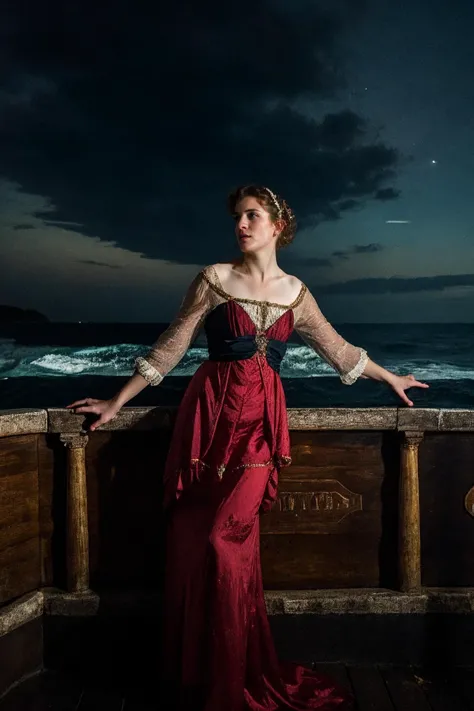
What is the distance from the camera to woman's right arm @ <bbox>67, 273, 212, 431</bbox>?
2.21 metres

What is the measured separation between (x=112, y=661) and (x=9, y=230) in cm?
4703

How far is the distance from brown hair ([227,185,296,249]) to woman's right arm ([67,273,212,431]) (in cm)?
31

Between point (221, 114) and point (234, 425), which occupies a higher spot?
point (221, 114)

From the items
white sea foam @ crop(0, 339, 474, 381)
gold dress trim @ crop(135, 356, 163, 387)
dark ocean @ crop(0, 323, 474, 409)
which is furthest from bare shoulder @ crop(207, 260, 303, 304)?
white sea foam @ crop(0, 339, 474, 381)

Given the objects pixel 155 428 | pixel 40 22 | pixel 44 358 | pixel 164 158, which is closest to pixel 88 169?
pixel 164 158

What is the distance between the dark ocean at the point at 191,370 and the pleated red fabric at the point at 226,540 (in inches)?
532

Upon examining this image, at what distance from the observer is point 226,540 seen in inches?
80.8

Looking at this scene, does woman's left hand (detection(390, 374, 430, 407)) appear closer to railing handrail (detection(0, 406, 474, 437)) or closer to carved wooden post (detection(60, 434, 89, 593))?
railing handrail (detection(0, 406, 474, 437))

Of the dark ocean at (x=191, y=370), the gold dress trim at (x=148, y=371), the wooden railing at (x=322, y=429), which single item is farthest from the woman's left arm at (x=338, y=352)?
the dark ocean at (x=191, y=370)

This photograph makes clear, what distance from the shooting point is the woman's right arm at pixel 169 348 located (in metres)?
2.21

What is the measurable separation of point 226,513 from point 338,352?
766 millimetres

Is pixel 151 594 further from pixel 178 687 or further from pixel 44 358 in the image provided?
pixel 44 358

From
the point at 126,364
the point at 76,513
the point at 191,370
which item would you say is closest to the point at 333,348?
the point at 76,513

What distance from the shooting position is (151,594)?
249cm
